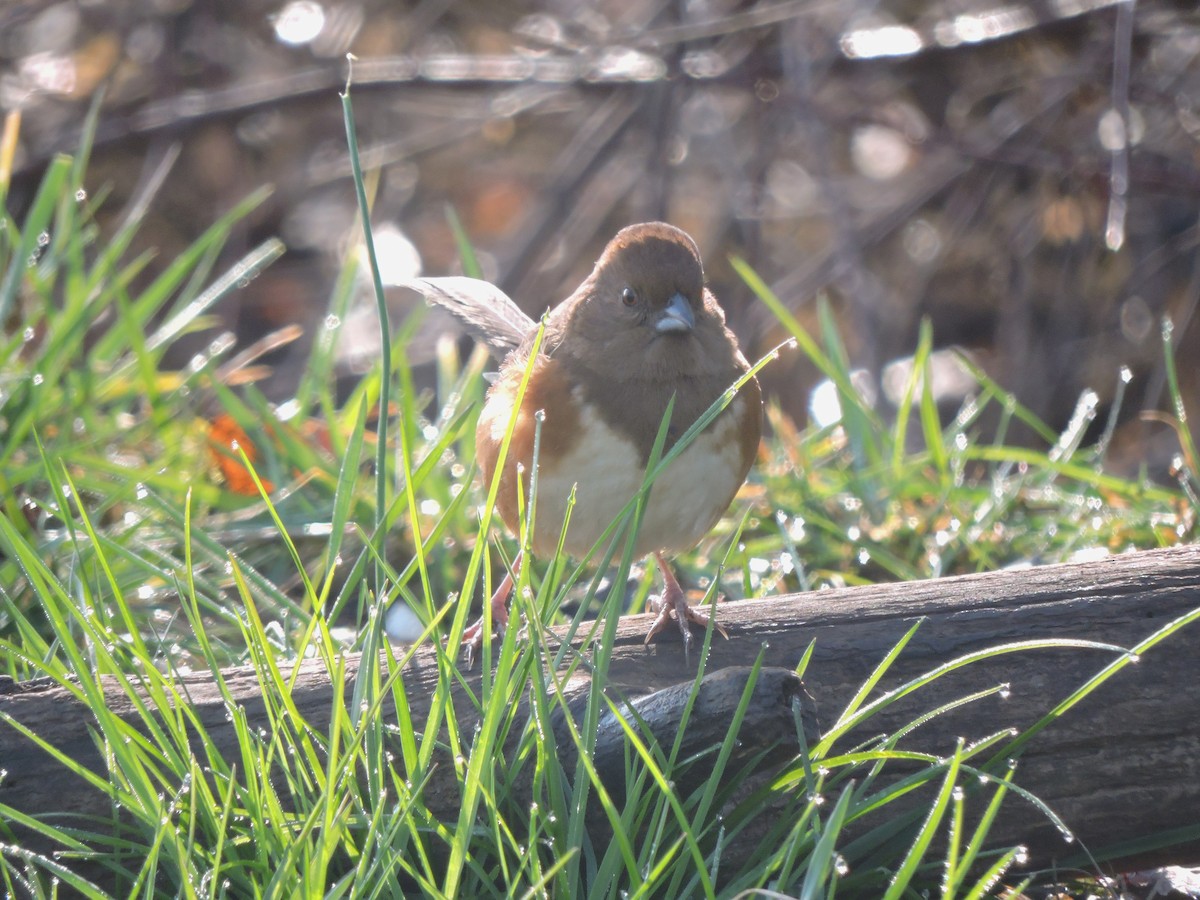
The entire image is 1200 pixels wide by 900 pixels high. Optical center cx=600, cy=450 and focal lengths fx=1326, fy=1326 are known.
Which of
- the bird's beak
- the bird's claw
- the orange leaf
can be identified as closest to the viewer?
the bird's claw

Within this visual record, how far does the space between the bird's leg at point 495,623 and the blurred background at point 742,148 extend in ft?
5.35

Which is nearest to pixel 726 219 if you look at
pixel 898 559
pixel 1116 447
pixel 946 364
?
pixel 946 364

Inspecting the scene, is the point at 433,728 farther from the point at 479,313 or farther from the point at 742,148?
the point at 742,148

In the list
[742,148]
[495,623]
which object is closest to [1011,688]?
[495,623]

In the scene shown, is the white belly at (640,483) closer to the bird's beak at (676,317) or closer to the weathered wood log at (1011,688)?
the bird's beak at (676,317)

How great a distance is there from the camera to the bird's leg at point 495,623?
77.9 inches

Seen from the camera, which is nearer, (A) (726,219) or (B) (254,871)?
(B) (254,871)

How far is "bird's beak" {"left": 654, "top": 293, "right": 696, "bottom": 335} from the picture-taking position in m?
2.27

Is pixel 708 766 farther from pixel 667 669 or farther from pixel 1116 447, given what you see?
pixel 1116 447

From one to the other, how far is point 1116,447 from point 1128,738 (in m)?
3.38

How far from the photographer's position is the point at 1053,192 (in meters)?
4.21

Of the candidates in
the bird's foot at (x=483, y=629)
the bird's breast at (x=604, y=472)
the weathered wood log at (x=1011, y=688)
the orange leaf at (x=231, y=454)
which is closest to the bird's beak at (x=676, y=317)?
the bird's breast at (x=604, y=472)

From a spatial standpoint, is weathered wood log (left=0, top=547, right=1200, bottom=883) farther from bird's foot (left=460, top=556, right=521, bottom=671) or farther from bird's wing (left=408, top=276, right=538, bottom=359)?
bird's wing (left=408, top=276, right=538, bottom=359)

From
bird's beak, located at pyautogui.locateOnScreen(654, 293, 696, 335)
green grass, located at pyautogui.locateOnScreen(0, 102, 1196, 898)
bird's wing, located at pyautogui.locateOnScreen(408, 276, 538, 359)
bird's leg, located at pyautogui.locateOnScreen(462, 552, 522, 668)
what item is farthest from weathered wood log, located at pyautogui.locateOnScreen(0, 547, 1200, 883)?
bird's wing, located at pyautogui.locateOnScreen(408, 276, 538, 359)
